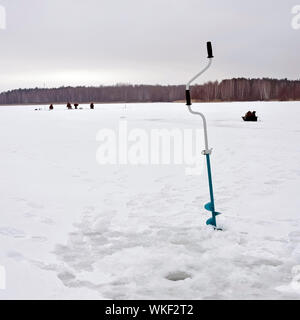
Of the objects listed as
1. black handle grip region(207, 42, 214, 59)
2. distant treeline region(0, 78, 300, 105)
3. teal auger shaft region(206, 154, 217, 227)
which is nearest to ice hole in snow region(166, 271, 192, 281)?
teal auger shaft region(206, 154, 217, 227)

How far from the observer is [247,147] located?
11.9 metres

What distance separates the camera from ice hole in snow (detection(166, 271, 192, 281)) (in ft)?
11.9

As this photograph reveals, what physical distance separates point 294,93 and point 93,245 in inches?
4070

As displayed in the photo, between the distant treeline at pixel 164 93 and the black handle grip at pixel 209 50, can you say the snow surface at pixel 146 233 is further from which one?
the distant treeline at pixel 164 93

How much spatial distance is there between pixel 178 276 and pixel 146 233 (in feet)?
3.93

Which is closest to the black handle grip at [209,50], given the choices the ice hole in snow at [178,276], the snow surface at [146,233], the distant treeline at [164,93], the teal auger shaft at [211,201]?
the teal auger shaft at [211,201]

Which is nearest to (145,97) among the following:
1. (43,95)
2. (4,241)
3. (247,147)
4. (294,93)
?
(43,95)

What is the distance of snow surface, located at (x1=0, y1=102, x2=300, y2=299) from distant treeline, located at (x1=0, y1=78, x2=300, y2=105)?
90.6m

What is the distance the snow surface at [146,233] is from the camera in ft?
11.3

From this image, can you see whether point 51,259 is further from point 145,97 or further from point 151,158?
point 145,97

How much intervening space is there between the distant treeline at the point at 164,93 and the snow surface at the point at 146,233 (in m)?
90.6

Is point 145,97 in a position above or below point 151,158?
above

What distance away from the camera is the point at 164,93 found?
410 ft

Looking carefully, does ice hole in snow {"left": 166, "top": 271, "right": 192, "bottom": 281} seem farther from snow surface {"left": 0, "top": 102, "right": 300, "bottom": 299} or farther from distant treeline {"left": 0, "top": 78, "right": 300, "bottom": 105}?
distant treeline {"left": 0, "top": 78, "right": 300, "bottom": 105}
